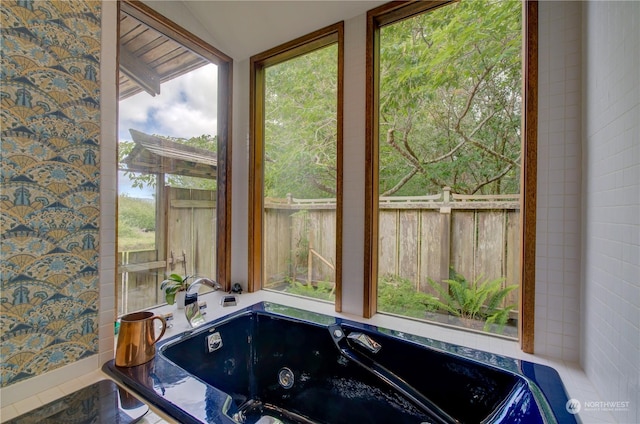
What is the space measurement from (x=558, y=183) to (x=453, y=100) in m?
0.66

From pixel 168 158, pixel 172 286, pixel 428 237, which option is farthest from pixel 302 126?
pixel 172 286

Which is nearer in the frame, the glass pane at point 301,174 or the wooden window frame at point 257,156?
the glass pane at point 301,174

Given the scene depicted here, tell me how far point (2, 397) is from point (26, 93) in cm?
107

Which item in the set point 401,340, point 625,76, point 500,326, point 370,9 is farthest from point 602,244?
point 370,9

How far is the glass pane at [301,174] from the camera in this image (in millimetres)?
1903

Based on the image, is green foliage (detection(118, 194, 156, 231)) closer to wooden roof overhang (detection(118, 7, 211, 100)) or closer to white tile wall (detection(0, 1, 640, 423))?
white tile wall (detection(0, 1, 640, 423))

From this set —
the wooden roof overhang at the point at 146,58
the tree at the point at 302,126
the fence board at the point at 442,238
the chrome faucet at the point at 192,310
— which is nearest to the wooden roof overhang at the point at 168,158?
the wooden roof overhang at the point at 146,58

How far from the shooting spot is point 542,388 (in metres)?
1.03

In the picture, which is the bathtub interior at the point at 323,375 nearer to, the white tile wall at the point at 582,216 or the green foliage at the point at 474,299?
the white tile wall at the point at 582,216

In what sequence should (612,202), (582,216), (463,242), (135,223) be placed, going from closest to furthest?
(612,202) → (582,216) → (463,242) → (135,223)

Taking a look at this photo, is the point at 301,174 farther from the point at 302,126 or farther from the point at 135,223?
the point at 135,223

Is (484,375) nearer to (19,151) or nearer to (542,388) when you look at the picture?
(542,388)

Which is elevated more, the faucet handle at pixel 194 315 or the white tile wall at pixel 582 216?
the white tile wall at pixel 582 216

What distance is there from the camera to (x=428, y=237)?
162 cm
